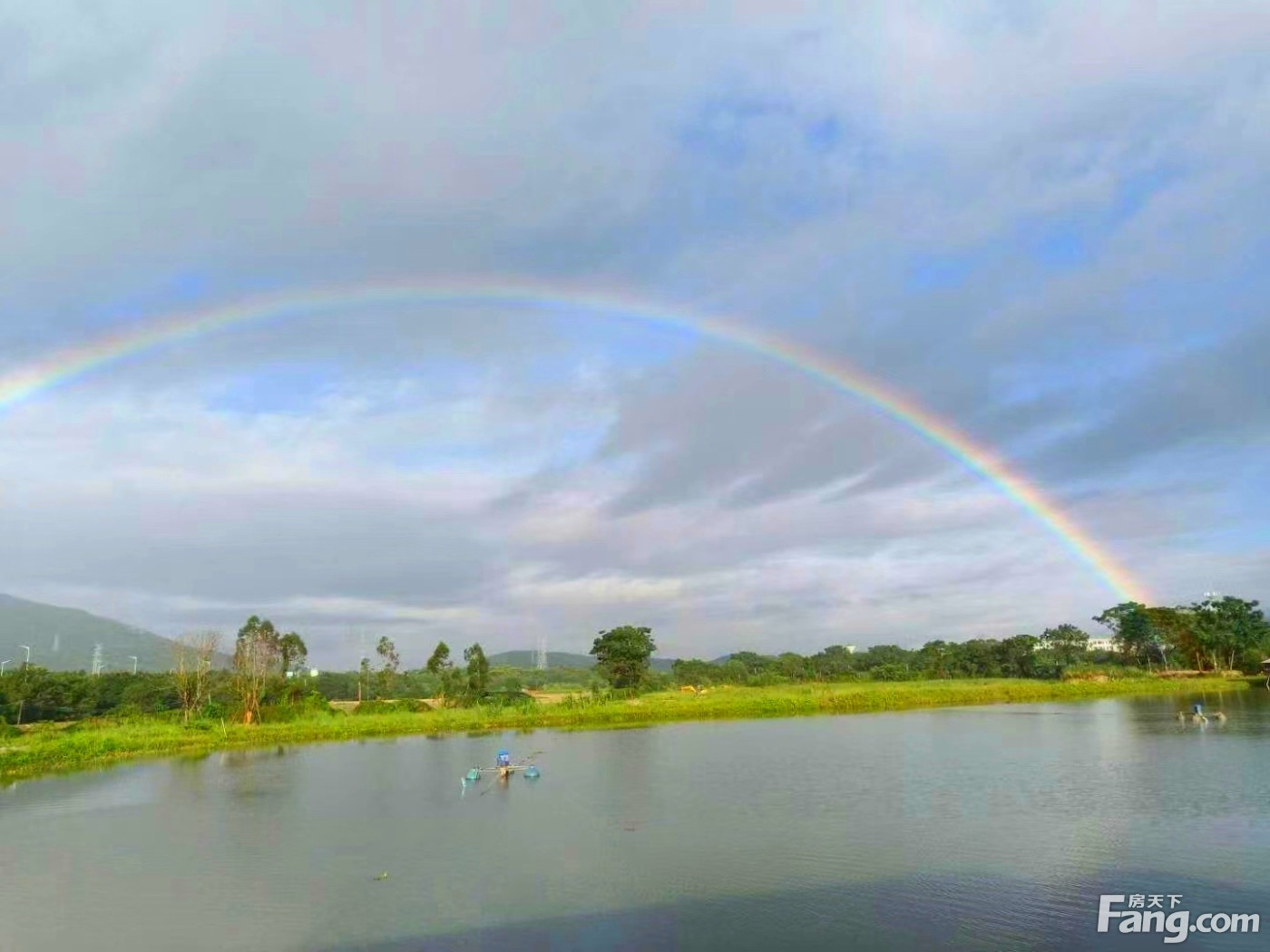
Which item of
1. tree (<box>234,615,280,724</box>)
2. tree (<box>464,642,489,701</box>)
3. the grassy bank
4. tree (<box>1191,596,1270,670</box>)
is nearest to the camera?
the grassy bank

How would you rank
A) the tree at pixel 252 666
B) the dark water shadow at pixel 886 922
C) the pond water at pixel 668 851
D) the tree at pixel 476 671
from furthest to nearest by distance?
the tree at pixel 476 671 → the tree at pixel 252 666 → the pond water at pixel 668 851 → the dark water shadow at pixel 886 922

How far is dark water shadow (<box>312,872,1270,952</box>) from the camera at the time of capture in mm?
11164

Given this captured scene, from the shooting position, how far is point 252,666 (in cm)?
5088

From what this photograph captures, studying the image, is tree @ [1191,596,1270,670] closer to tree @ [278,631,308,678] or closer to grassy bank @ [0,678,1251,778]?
grassy bank @ [0,678,1251,778]

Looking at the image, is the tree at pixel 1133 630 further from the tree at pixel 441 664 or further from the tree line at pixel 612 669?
the tree at pixel 441 664

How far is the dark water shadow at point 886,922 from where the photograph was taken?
36.6ft

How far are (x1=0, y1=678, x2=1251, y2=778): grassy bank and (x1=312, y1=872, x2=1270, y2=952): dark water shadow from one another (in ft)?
98.8

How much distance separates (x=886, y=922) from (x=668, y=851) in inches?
219

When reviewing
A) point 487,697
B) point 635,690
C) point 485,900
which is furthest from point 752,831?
point 635,690

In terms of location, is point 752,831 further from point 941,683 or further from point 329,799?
point 941,683

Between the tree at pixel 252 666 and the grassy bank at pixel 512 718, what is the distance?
262cm

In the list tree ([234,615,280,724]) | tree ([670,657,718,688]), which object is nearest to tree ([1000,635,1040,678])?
tree ([670,657,718,688])

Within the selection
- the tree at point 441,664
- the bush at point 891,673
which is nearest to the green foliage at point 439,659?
the tree at point 441,664

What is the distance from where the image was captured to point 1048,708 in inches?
1922
